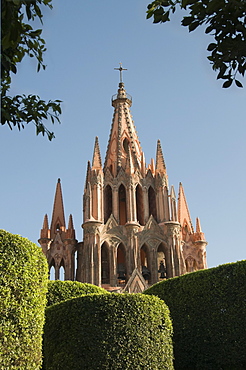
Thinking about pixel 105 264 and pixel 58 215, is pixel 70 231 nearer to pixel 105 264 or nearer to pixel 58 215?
pixel 58 215

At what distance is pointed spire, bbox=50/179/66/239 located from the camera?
43219 mm

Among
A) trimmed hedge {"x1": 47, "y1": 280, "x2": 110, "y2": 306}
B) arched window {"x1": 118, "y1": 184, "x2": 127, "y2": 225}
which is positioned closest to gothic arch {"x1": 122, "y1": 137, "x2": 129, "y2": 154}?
arched window {"x1": 118, "y1": 184, "x2": 127, "y2": 225}

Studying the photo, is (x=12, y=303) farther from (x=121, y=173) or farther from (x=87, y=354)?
(x=121, y=173)

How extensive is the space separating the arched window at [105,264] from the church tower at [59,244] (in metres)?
2.53

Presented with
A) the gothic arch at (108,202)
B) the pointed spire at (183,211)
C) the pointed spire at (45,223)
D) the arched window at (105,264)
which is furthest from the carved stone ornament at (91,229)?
the pointed spire at (183,211)

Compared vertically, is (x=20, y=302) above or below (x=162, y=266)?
below

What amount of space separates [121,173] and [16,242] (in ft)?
100

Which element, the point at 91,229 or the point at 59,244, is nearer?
the point at 91,229

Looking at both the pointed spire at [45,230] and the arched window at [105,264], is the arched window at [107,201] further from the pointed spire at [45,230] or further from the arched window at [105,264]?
the pointed spire at [45,230]

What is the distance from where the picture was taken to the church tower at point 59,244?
1574 inches

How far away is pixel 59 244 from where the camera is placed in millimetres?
41188

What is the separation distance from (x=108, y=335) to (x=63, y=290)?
7.14 metres

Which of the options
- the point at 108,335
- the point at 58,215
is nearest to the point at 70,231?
the point at 58,215

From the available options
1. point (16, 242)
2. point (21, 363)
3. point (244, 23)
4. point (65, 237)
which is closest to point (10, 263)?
point (16, 242)
